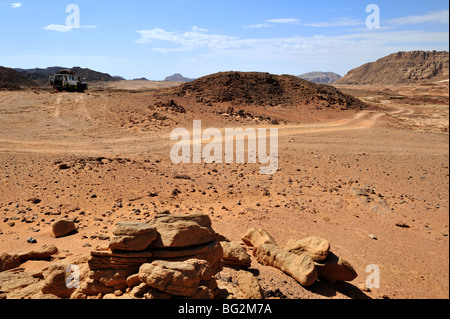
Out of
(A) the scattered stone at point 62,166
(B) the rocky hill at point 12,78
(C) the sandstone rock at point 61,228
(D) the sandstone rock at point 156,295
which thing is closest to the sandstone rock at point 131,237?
(D) the sandstone rock at point 156,295

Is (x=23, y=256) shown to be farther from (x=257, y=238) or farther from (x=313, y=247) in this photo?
(x=313, y=247)

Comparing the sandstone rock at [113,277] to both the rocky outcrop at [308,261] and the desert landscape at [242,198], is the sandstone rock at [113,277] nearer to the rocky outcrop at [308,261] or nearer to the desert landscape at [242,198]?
the desert landscape at [242,198]

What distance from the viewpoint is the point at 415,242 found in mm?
6961

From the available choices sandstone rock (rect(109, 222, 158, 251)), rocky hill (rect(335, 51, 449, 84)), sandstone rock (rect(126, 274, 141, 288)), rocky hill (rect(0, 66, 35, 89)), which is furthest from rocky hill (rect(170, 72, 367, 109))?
rocky hill (rect(335, 51, 449, 84))

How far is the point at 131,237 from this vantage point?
14.9 ft

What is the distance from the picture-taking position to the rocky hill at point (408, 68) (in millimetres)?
105562

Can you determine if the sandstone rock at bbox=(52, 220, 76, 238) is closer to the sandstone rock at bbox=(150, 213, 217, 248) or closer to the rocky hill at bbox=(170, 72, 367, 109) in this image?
the sandstone rock at bbox=(150, 213, 217, 248)

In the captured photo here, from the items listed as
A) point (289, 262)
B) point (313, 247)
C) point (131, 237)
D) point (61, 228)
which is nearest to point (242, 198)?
point (313, 247)

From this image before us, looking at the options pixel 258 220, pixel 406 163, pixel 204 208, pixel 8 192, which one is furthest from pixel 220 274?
pixel 406 163

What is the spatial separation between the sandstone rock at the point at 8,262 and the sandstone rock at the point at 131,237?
8.03ft

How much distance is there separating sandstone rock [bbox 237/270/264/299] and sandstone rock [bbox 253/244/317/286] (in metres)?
1.03
